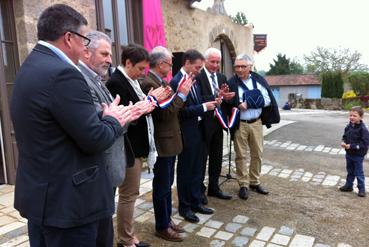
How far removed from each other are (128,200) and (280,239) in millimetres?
1573

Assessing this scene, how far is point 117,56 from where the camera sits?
599 cm

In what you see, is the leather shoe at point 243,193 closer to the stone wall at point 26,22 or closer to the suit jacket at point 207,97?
the suit jacket at point 207,97

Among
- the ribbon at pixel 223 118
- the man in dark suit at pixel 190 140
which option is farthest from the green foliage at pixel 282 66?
the man in dark suit at pixel 190 140

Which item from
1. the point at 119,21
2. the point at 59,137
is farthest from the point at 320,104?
the point at 59,137

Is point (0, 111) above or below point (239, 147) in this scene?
above

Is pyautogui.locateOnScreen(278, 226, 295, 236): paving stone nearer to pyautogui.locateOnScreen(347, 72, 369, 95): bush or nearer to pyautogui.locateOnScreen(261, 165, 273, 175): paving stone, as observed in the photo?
pyautogui.locateOnScreen(261, 165, 273, 175): paving stone

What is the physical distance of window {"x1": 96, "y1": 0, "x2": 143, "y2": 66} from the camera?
18.5 ft

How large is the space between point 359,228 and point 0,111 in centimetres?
458

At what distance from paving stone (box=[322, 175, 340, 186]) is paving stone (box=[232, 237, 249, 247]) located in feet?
8.09

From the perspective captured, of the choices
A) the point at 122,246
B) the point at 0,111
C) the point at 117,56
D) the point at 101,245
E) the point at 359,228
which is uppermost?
the point at 117,56

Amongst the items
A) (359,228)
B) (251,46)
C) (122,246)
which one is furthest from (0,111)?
(251,46)

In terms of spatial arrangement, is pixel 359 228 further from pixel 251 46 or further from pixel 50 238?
pixel 251 46

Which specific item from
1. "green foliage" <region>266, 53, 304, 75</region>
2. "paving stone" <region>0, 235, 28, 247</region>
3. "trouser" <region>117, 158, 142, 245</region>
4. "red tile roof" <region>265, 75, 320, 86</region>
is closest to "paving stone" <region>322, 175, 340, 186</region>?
"trouser" <region>117, 158, 142, 245</region>

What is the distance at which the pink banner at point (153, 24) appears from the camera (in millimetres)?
6324
